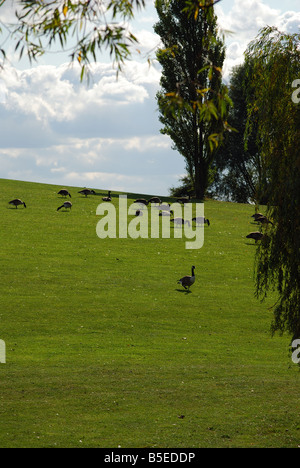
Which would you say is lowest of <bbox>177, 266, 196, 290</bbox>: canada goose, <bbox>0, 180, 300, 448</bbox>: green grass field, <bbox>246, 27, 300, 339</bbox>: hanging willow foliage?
<bbox>0, 180, 300, 448</bbox>: green grass field

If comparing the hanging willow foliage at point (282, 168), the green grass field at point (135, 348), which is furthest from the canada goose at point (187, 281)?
the hanging willow foliage at point (282, 168)

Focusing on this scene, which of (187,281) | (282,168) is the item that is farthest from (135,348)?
(282,168)

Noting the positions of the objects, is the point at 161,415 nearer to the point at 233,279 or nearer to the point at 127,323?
the point at 127,323

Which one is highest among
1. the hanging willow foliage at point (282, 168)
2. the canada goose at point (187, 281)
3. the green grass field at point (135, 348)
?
the hanging willow foliage at point (282, 168)

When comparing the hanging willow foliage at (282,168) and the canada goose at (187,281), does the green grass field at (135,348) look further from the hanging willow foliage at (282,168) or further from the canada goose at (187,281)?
the hanging willow foliage at (282,168)

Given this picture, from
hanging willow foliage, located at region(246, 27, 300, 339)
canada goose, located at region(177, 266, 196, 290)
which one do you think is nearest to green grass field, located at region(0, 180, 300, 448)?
canada goose, located at region(177, 266, 196, 290)

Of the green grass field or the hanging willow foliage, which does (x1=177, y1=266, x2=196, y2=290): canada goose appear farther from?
the hanging willow foliage

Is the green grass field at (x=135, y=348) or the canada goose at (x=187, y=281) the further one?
the canada goose at (x=187, y=281)

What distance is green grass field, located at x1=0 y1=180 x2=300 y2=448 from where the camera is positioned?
1450 cm

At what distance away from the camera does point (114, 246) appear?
129 ft

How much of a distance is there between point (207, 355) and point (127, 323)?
5010 mm

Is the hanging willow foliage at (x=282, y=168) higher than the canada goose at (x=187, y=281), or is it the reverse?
the hanging willow foliage at (x=282, y=168)

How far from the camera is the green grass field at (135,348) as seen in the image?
1450cm
